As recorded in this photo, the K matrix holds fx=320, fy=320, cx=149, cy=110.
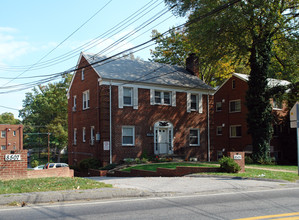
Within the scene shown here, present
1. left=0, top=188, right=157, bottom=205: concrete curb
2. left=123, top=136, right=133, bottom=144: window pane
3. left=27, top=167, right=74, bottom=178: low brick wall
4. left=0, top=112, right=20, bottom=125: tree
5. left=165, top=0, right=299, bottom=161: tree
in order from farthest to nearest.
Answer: left=0, top=112, right=20, bottom=125: tree → left=123, top=136, right=133, bottom=144: window pane → left=165, top=0, right=299, bottom=161: tree → left=27, top=167, right=74, bottom=178: low brick wall → left=0, top=188, right=157, bottom=205: concrete curb

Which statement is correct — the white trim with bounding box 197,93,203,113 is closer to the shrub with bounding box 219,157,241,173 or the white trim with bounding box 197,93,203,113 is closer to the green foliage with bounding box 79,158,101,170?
the green foliage with bounding box 79,158,101,170

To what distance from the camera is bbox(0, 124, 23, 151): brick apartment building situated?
5712 cm

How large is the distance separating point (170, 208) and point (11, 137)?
55904 millimetres

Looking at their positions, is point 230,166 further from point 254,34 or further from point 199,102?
point 199,102

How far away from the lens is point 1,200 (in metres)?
8.33

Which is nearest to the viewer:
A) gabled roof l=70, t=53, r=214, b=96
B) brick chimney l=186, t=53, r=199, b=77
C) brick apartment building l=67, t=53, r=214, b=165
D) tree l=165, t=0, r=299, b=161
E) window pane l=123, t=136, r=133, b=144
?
tree l=165, t=0, r=299, b=161

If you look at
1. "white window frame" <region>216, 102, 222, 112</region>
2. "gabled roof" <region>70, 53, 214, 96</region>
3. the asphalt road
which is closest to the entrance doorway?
"gabled roof" <region>70, 53, 214, 96</region>

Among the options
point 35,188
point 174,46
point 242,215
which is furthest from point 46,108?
point 242,215

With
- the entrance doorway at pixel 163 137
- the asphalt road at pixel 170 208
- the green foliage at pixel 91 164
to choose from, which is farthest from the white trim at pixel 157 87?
the asphalt road at pixel 170 208

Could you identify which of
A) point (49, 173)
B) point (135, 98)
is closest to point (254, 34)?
point (135, 98)

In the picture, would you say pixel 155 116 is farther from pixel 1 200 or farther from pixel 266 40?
pixel 1 200

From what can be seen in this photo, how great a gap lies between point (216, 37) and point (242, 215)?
774 inches

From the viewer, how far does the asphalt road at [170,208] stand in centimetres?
719

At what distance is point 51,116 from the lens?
57.9 meters
